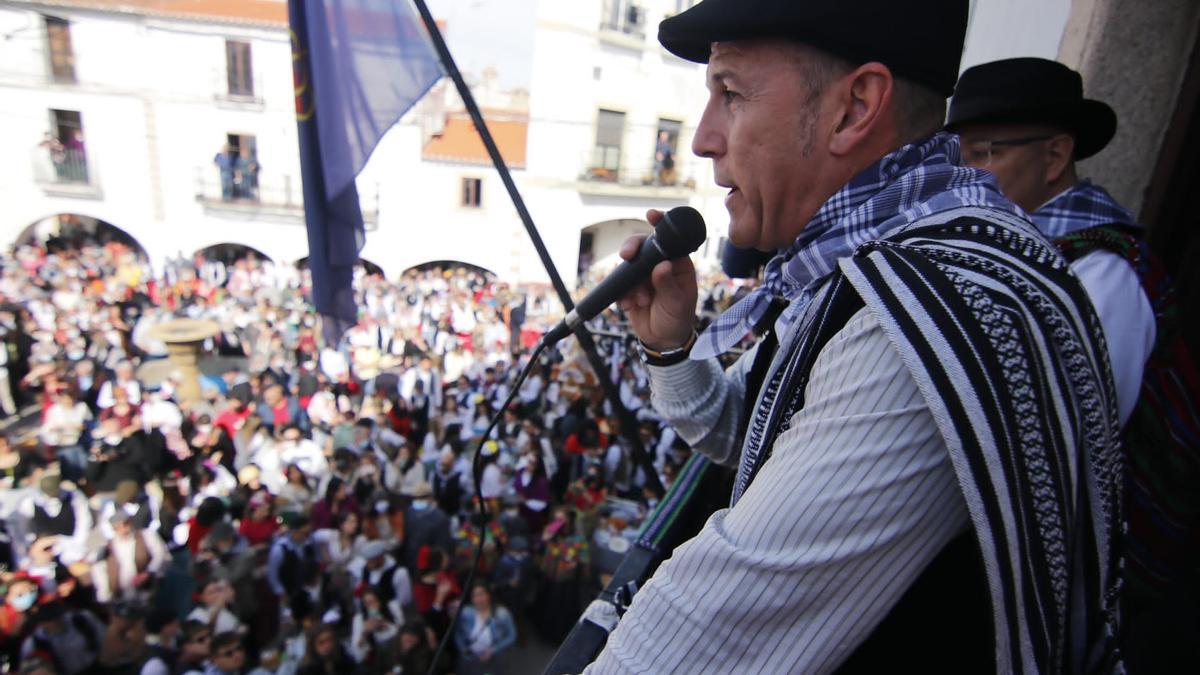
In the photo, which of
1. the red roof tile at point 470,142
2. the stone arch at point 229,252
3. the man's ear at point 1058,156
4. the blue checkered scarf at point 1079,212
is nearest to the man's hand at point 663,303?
the blue checkered scarf at point 1079,212

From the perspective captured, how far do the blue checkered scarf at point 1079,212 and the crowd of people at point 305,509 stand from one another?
1.55 metres

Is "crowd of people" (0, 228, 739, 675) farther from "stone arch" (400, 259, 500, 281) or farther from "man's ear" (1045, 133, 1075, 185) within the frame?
"stone arch" (400, 259, 500, 281)

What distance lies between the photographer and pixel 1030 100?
5.74ft

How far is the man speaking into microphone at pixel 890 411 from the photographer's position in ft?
2.00

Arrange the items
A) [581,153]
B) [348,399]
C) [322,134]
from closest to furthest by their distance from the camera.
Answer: [322,134] < [348,399] < [581,153]

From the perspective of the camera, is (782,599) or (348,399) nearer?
(782,599)

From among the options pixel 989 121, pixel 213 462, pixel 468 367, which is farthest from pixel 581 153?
pixel 989 121

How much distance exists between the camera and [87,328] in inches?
432

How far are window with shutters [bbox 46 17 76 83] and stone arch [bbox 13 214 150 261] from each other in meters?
3.68

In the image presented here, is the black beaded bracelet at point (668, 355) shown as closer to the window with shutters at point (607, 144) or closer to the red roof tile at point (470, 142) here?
the red roof tile at point (470, 142)

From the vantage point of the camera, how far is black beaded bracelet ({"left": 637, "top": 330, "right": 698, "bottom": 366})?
1.40 metres

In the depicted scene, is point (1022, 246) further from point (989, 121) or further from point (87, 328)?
point (87, 328)

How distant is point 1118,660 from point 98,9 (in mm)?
22111

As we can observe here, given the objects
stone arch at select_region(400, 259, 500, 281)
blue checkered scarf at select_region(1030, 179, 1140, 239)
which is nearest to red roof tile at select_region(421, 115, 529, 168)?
stone arch at select_region(400, 259, 500, 281)
